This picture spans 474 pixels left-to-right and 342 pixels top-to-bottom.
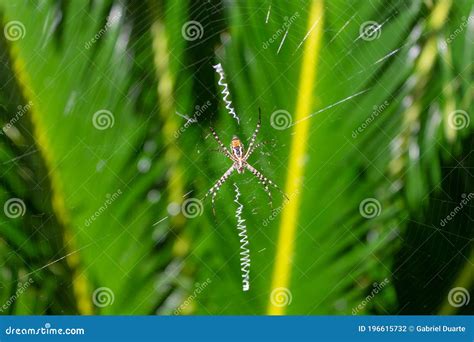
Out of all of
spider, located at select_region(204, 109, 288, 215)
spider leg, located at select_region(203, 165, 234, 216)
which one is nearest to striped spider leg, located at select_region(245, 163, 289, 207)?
spider, located at select_region(204, 109, 288, 215)

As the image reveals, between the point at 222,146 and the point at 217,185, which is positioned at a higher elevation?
the point at 222,146

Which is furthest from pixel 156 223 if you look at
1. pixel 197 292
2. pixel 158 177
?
pixel 197 292

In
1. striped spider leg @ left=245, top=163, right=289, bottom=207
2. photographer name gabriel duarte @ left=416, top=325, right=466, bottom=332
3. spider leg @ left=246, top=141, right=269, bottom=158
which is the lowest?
photographer name gabriel duarte @ left=416, top=325, right=466, bottom=332

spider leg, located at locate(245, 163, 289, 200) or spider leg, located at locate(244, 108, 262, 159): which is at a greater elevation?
spider leg, located at locate(244, 108, 262, 159)

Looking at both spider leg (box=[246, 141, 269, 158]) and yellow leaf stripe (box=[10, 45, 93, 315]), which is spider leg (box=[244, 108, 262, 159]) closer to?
spider leg (box=[246, 141, 269, 158])

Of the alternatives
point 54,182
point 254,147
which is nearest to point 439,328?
point 254,147

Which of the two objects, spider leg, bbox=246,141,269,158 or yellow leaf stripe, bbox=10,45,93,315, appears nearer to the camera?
yellow leaf stripe, bbox=10,45,93,315

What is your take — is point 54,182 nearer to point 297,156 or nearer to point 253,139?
point 253,139

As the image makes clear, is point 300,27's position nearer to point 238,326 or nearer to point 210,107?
point 210,107

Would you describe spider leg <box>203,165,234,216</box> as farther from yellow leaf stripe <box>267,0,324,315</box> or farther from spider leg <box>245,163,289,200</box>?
yellow leaf stripe <box>267,0,324,315</box>
